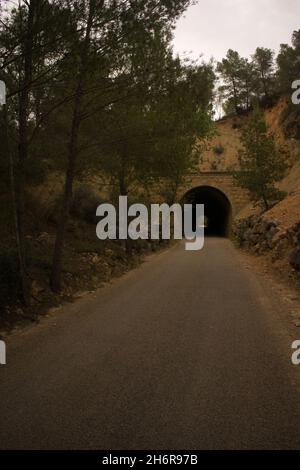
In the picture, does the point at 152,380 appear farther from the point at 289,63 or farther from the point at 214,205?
the point at 214,205

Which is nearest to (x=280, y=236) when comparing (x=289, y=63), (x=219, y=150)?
(x=289, y=63)

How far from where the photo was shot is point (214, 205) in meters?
49.9

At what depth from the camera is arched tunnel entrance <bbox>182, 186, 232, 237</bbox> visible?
41.4 metres

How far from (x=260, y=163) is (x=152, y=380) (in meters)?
21.6

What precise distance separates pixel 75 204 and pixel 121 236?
269 centimetres

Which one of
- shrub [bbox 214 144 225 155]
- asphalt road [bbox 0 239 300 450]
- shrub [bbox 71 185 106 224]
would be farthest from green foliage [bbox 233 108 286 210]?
shrub [bbox 214 144 225 155]

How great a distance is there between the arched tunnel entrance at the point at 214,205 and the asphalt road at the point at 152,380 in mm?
30932

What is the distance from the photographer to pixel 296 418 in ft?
13.6

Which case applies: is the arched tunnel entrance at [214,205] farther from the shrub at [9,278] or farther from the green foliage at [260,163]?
the shrub at [9,278]

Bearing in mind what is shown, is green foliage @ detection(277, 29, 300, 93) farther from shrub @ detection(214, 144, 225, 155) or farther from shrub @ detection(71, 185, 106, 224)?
shrub @ detection(71, 185, 106, 224)

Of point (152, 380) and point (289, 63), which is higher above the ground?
point (289, 63)

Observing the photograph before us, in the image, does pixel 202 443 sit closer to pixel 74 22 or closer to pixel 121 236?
pixel 74 22

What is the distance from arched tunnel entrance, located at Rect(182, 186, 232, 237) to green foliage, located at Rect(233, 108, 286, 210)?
13.3 metres
